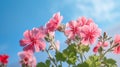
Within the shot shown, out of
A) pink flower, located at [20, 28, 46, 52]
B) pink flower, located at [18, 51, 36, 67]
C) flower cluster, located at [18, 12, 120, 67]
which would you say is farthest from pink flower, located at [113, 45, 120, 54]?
pink flower, located at [18, 51, 36, 67]

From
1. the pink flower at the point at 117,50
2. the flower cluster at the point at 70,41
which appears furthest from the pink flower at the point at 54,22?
the pink flower at the point at 117,50

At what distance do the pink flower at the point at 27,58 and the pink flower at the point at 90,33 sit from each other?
69cm

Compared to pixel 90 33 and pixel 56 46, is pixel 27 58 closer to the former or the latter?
pixel 56 46

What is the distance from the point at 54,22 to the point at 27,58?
0.60m

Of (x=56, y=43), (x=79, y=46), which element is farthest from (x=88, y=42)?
(x=56, y=43)

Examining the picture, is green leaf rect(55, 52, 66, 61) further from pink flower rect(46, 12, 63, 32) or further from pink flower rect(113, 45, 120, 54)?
pink flower rect(113, 45, 120, 54)

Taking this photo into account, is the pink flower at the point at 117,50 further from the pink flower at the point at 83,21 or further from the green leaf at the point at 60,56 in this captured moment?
the green leaf at the point at 60,56

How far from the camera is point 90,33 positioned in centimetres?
440

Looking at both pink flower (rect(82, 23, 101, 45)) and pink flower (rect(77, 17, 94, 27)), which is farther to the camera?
pink flower (rect(77, 17, 94, 27))

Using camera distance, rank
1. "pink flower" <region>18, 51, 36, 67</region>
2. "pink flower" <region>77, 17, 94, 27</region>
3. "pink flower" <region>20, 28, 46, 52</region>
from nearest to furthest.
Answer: "pink flower" <region>20, 28, 46, 52</region>, "pink flower" <region>18, 51, 36, 67</region>, "pink flower" <region>77, 17, 94, 27</region>

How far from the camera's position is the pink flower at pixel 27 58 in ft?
14.4

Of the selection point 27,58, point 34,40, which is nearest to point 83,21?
point 34,40

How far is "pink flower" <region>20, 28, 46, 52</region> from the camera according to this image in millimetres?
4285

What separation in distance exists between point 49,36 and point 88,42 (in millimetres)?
493
